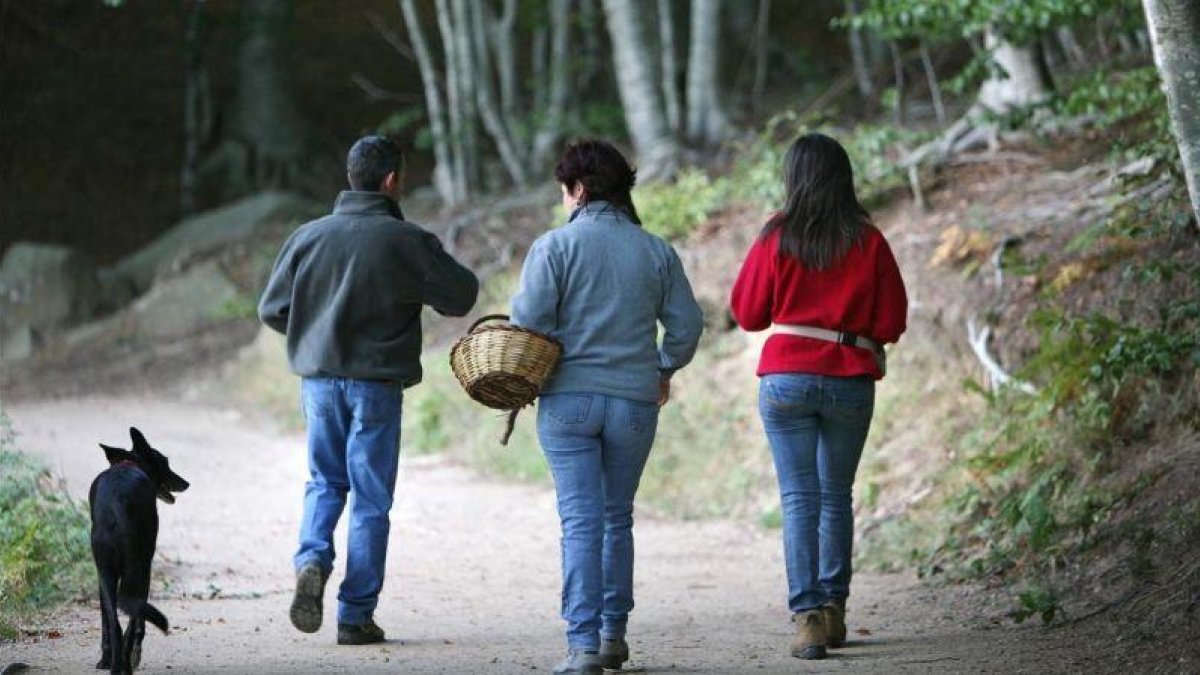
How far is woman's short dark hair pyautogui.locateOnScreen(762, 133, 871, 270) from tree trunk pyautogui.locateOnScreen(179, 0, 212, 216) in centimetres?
2471

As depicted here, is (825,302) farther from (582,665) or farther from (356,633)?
(356,633)

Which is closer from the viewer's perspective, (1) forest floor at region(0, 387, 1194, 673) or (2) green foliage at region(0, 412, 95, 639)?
(1) forest floor at region(0, 387, 1194, 673)

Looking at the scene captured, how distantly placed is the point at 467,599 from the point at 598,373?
3.00 meters

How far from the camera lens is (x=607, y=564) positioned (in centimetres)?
649

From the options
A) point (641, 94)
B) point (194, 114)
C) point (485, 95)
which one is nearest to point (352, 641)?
point (641, 94)

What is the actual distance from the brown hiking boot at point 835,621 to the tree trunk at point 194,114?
24.8m

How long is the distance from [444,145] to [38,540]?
14.9m

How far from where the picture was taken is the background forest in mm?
8328

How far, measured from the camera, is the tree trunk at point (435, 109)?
69.4 feet

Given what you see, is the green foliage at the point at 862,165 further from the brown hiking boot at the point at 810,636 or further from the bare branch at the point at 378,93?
the brown hiking boot at the point at 810,636

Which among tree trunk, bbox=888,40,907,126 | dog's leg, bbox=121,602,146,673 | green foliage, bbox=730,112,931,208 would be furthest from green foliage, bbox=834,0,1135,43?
dog's leg, bbox=121,602,146,673

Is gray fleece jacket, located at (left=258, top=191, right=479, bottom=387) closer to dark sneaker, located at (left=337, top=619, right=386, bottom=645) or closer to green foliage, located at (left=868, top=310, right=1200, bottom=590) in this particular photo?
dark sneaker, located at (left=337, top=619, right=386, bottom=645)

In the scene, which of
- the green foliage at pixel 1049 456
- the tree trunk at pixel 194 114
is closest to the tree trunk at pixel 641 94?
the green foliage at pixel 1049 456

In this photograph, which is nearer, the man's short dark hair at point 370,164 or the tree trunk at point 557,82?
the man's short dark hair at point 370,164
